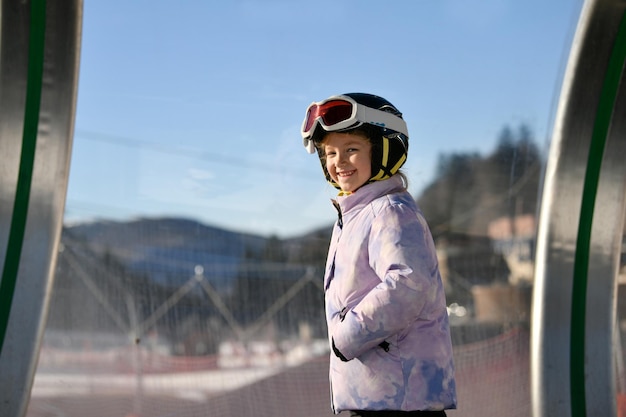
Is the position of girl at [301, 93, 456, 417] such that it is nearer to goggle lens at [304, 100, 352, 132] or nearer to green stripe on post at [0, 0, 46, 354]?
goggle lens at [304, 100, 352, 132]

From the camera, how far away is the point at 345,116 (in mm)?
2092

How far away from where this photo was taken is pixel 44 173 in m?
3.38

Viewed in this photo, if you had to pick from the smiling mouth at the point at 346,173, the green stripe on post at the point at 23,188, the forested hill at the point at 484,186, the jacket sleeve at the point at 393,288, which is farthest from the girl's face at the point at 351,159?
the forested hill at the point at 484,186

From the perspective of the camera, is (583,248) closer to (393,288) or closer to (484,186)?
(484,186)

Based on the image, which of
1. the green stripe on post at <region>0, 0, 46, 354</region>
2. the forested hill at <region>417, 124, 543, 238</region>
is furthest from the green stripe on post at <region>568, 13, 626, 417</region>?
the green stripe on post at <region>0, 0, 46, 354</region>

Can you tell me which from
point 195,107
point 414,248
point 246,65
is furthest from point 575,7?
point 414,248

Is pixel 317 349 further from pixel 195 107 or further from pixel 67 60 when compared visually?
pixel 67 60

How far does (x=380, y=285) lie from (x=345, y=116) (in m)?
0.42

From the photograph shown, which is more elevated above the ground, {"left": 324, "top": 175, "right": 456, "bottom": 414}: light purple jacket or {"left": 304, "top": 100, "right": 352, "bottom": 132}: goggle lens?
{"left": 304, "top": 100, "right": 352, "bottom": 132}: goggle lens

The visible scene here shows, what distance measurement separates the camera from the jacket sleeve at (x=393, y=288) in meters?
1.87

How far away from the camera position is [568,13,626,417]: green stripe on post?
11.2 feet

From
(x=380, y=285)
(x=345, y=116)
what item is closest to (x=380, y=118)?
(x=345, y=116)

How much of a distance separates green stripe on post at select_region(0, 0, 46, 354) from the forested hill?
1.70 metres

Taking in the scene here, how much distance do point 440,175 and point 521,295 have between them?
0.63 meters
